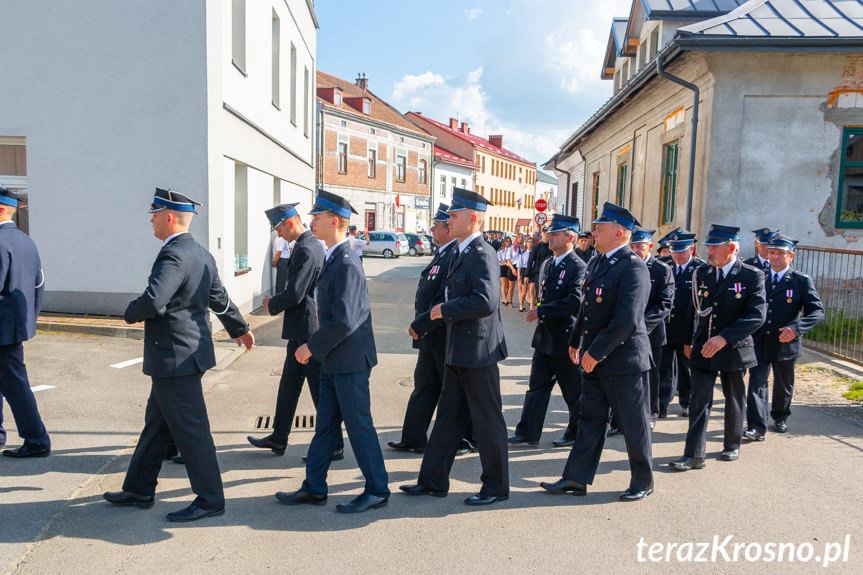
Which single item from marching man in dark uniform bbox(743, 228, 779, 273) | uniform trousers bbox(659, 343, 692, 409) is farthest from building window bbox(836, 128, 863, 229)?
uniform trousers bbox(659, 343, 692, 409)

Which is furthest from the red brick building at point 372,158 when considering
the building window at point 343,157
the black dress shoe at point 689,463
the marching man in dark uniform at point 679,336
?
the black dress shoe at point 689,463

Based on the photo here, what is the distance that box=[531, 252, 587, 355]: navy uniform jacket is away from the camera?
6.04 metres

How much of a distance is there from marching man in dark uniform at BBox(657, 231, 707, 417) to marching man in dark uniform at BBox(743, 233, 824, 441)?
0.77m

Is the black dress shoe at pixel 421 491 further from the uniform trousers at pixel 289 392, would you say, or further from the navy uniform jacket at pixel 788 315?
the navy uniform jacket at pixel 788 315

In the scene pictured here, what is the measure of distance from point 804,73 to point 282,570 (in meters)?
12.3

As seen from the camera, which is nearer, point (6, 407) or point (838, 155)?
point (6, 407)

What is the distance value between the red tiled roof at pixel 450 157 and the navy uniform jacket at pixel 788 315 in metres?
52.7

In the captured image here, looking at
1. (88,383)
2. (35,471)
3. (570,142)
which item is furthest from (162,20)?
(570,142)

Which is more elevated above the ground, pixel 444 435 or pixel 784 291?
pixel 784 291

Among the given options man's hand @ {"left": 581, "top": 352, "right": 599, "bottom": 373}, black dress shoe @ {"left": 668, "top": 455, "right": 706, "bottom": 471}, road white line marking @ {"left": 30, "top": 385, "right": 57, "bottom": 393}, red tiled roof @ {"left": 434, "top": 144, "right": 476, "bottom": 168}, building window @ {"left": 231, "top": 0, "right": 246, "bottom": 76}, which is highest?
red tiled roof @ {"left": 434, "top": 144, "right": 476, "bottom": 168}

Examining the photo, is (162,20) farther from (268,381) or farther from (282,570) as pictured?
(282,570)

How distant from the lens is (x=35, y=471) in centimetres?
495

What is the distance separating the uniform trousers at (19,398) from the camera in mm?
5195

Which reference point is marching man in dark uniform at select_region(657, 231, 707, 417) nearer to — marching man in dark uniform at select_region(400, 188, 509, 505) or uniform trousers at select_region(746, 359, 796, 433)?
uniform trousers at select_region(746, 359, 796, 433)
